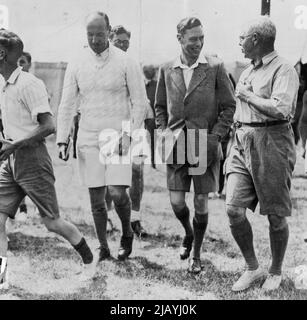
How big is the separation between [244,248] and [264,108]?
1167 mm

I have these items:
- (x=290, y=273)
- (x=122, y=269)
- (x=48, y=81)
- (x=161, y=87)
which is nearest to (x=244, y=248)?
(x=290, y=273)

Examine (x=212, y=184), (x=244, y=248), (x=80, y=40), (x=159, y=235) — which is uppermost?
(x=80, y=40)

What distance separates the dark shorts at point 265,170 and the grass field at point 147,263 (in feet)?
2.31

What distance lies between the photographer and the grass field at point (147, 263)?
466cm

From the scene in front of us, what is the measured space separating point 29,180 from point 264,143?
5.74ft

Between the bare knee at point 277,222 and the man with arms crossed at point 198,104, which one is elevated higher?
the man with arms crossed at point 198,104

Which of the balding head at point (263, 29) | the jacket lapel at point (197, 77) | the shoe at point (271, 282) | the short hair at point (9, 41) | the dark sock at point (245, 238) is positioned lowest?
the shoe at point (271, 282)

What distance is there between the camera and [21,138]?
4.40m

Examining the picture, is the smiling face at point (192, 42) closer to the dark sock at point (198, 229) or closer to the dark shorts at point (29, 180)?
the dark sock at point (198, 229)

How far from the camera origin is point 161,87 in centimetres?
539

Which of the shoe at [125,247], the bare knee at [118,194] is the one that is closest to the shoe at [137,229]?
the shoe at [125,247]

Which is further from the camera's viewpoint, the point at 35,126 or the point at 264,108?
the point at 35,126
